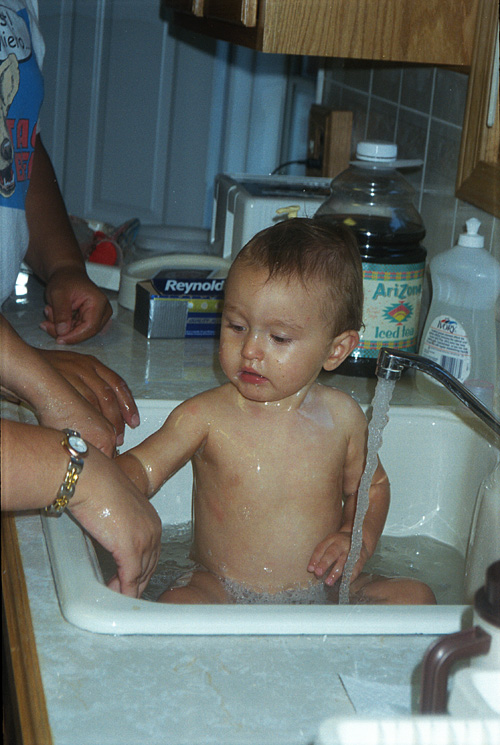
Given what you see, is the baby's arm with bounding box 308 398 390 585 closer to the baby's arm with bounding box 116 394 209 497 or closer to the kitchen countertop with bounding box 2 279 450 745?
the baby's arm with bounding box 116 394 209 497

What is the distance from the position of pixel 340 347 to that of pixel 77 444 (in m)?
0.44

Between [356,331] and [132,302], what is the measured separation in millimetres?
586

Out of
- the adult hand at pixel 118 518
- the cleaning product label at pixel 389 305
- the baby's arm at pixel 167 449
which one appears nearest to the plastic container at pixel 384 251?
the cleaning product label at pixel 389 305

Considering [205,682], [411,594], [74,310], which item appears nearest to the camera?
[205,682]

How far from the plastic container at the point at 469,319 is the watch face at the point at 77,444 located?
61 centimetres

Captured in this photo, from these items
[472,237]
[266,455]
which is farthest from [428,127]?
[266,455]

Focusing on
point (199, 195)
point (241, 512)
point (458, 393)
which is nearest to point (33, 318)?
point (241, 512)

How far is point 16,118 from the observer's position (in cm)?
126

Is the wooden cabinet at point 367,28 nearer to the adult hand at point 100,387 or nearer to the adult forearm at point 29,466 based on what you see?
the adult hand at point 100,387

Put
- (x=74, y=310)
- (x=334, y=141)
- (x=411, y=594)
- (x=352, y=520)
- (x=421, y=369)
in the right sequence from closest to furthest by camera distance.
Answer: (x=421, y=369), (x=411, y=594), (x=352, y=520), (x=74, y=310), (x=334, y=141)

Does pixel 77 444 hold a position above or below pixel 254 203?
below

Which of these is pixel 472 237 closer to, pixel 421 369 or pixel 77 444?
pixel 421 369

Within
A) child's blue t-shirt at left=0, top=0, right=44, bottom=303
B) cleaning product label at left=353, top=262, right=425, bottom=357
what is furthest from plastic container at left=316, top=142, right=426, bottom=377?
child's blue t-shirt at left=0, top=0, right=44, bottom=303

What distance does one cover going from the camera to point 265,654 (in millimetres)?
617
